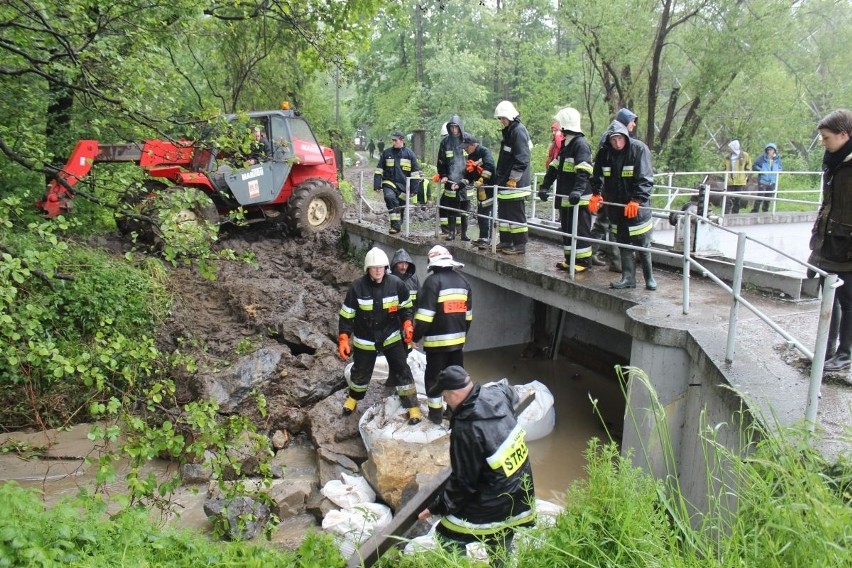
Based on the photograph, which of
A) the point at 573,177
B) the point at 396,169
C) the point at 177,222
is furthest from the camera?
the point at 396,169

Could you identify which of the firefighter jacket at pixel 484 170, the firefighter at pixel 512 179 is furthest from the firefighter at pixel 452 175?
the firefighter at pixel 512 179

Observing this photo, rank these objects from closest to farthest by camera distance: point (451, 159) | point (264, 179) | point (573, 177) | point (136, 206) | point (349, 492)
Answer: point (136, 206), point (349, 492), point (573, 177), point (451, 159), point (264, 179)

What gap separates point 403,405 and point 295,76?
13.9 metres

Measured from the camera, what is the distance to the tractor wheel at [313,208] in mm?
11438

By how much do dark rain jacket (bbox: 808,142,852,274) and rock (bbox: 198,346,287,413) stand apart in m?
5.66

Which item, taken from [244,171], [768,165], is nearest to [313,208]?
[244,171]

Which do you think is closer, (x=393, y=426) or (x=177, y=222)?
(x=177, y=222)

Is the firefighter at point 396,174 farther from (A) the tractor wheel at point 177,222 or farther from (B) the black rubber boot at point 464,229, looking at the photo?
(A) the tractor wheel at point 177,222

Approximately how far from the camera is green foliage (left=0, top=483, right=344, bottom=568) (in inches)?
117

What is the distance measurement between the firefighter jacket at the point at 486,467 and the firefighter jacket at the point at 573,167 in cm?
406

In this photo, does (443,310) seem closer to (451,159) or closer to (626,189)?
(626,189)

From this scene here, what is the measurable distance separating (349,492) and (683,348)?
3.22 metres

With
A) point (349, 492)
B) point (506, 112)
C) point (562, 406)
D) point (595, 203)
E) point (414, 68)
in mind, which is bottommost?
point (562, 406)

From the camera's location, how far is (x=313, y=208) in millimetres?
11914
